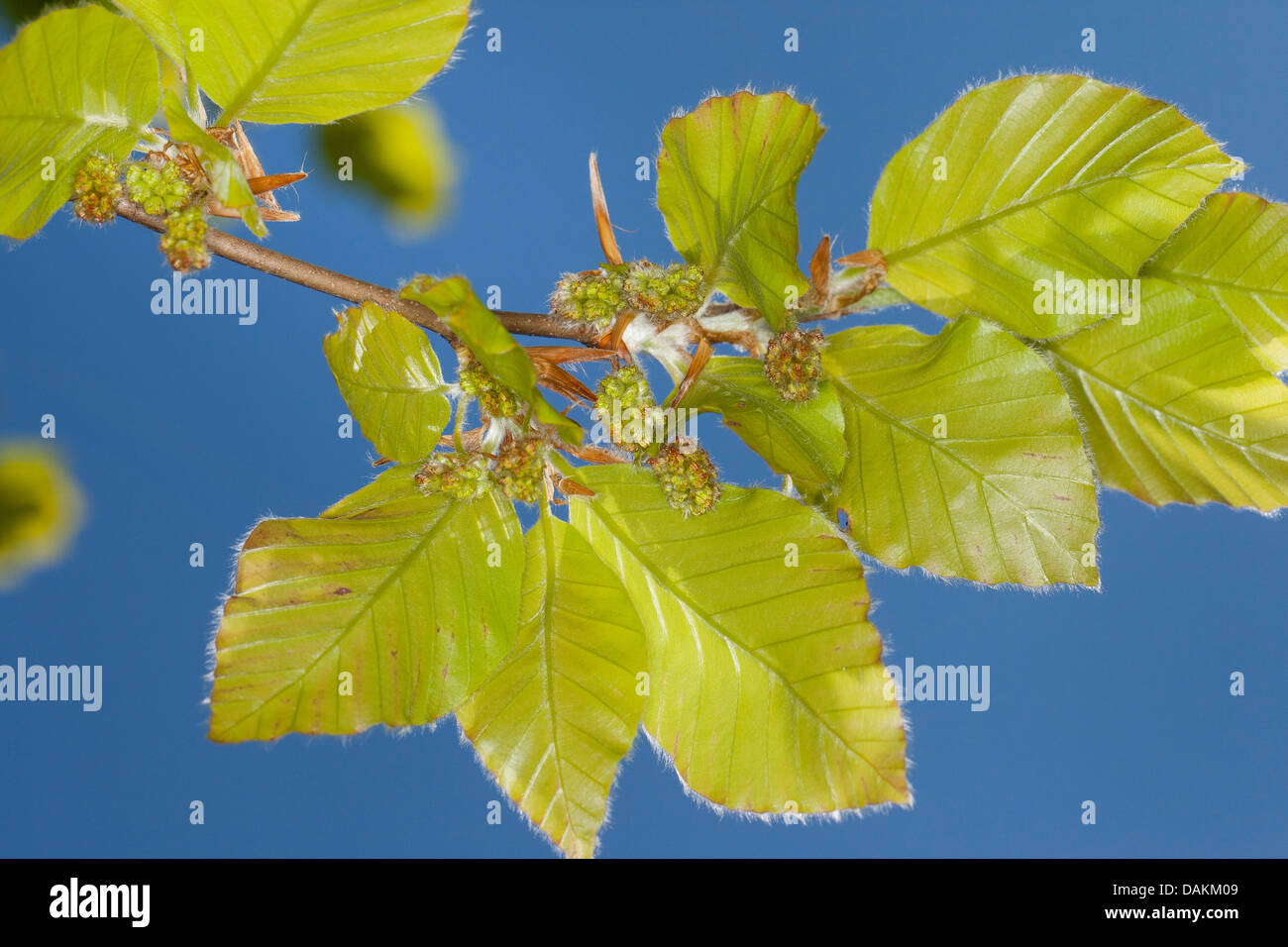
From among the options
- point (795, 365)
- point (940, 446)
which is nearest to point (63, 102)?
point (795, 365)

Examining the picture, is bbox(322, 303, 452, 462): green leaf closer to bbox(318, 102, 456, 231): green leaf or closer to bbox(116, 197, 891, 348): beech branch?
bbox(116, 197, 891, 348): beech branch

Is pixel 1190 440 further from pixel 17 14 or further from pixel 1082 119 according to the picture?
pixel 17 14

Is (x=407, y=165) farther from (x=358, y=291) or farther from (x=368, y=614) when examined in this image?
(x=368, y=614)

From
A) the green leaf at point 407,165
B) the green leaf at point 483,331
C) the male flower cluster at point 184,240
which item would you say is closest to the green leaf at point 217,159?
the male flower cluster at point 184,240

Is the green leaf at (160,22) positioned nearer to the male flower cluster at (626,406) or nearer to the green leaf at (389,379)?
the green leaf at (389,379)

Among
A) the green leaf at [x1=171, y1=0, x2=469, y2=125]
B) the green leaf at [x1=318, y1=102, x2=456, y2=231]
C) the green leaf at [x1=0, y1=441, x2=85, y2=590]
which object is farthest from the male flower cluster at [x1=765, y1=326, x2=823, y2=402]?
the green leaf at [x1=0, y1=441, x2=85, y2=590]
